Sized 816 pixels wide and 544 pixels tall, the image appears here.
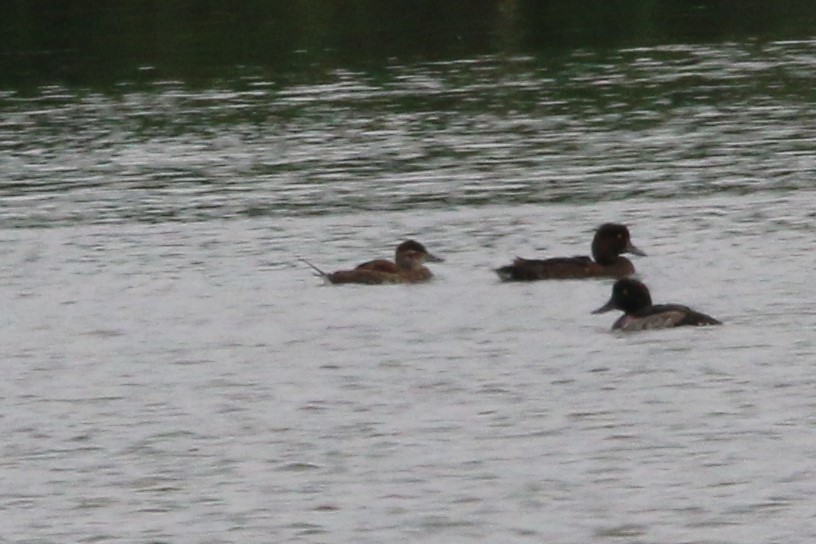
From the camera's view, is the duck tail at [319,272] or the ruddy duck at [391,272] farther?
the duck tail at [319,272]

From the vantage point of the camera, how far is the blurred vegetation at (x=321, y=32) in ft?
147

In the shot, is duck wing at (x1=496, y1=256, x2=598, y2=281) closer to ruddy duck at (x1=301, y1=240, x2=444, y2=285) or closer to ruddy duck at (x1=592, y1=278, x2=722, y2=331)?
ruddy duck at (x1=301, y1=240, x2=444, y2=285)

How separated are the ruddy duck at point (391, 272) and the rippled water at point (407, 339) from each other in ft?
0.74

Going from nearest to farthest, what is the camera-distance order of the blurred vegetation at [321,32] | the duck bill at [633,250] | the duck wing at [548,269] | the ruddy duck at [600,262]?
the duck wing at [548,269]
the ruddy duck at [600,262]
the duck bill at [633,250]
the blurred vegetation at [321,32]

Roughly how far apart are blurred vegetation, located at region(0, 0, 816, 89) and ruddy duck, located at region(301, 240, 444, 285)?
22587mm

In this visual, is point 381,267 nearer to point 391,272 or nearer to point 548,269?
point 391,272

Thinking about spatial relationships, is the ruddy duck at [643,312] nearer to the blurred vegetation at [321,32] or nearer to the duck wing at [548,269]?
the duck wing at [548,269]

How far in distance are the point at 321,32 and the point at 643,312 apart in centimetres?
3369

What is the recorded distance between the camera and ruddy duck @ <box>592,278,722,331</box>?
17.5 meters

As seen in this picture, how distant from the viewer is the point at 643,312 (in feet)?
58.0

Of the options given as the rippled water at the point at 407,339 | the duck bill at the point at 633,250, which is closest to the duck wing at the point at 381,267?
the rippled water at the point at 407,339

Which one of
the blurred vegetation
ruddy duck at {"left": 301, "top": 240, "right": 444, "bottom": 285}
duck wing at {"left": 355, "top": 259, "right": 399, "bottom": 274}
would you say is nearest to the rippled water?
ruddy duck at {"left": 301, "top": 240, "right": 444, "bottom": 285}

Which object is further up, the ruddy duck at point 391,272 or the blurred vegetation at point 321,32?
the ruddy duck at point 391,272

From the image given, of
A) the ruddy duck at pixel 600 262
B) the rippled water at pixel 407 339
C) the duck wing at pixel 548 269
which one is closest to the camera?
the rippled water at pixel 407 339
